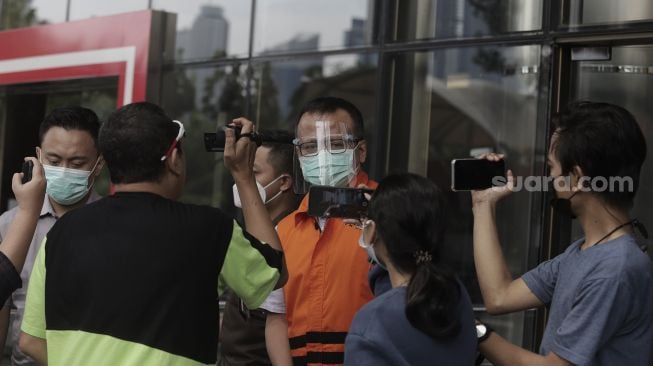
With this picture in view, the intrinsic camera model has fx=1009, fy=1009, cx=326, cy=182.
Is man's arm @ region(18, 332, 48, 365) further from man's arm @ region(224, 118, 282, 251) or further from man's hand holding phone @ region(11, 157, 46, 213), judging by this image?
man's arm @ region(224, 118, 282, 251)

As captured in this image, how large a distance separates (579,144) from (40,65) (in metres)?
5.63

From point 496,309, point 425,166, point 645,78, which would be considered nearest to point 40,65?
point 425,166

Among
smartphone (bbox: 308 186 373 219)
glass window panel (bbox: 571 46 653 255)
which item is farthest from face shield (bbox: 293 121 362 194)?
glass window panel (bbox: 571 46 653 255)

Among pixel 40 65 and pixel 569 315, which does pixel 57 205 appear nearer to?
pixel 569 315

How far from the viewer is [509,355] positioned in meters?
2.96

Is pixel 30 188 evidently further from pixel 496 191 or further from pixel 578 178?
pixel 578 178

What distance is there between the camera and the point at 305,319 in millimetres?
3443

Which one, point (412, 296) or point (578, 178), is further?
point (578, 178)

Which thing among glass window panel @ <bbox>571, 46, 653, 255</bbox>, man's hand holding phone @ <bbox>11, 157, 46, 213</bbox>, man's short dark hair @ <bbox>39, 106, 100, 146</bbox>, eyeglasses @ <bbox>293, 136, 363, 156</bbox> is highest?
glass window panel @ <bbox>571, 46, 653, 255</bbox>

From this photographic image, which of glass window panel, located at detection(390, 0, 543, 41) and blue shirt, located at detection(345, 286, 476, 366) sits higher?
glass window panel, located at detection(390, 0, 543, 41)

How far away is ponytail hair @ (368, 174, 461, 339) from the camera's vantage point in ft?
8.50

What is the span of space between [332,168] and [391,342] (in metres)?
1.18

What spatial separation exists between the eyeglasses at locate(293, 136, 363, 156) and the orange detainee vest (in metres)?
0.28

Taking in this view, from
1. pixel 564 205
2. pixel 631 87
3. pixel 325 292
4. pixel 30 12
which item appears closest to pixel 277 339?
pixel 325 292
